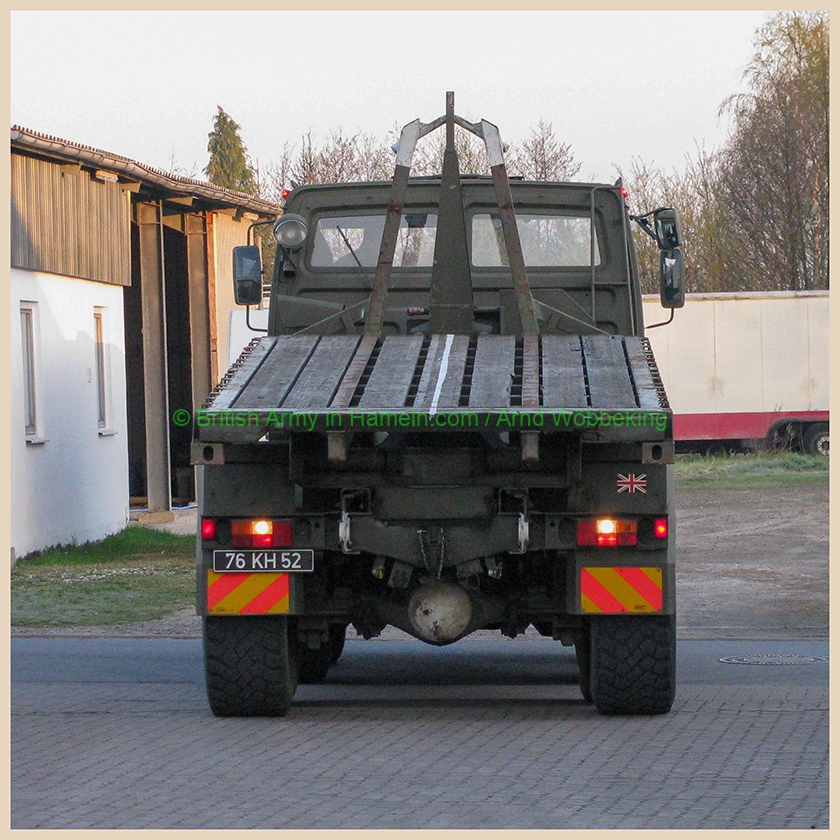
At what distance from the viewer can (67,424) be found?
63.3ft

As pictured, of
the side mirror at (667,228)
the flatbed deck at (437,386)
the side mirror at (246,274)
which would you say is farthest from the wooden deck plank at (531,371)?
the side mirror at (246,274)

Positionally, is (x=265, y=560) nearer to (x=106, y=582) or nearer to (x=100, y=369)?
(x=106, y=582)

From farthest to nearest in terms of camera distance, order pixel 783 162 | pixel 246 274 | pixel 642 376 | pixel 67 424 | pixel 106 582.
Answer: pixel 783 162
pixel 67 424
pixel 106 582
pixel 246 274
pixel 642 376

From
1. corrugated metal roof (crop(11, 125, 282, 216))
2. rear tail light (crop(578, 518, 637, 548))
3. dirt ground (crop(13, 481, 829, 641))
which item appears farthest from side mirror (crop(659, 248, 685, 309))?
corrugated metal roof (crop(11, 125, 282, 216))

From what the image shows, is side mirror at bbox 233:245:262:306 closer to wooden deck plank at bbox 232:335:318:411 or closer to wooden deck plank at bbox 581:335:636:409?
wooden deck plank at bbox 232:335:318:411

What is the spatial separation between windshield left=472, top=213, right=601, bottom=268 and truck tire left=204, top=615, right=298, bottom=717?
10.2 feet

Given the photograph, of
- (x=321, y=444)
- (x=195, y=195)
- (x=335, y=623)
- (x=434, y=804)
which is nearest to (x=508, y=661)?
(x=335, y=623)

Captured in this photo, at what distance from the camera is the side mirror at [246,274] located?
1035 cm

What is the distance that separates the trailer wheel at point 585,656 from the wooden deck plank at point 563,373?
4.56ft

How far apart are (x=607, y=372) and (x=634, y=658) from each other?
1.51 m

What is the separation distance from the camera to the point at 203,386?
25.1 metres

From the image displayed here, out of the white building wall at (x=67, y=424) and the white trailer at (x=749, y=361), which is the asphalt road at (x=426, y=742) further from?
the white trailer at (x=749, y=361)

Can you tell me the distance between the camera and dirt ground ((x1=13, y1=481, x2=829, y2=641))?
1272 centimetres

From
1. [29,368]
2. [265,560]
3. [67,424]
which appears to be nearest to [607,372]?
[265,560]
